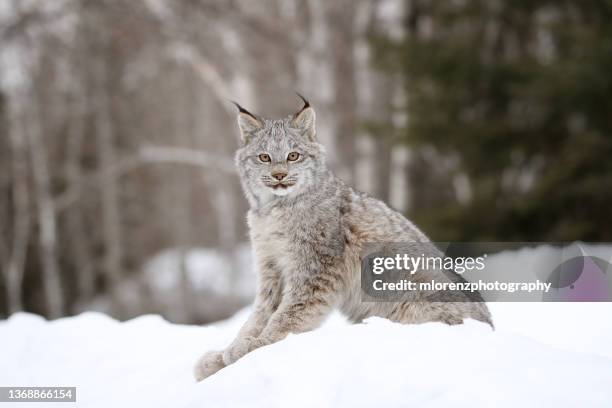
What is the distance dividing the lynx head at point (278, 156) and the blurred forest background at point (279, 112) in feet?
23.3

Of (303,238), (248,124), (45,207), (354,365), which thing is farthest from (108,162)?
(354,365)

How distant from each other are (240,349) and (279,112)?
1254 centimetres

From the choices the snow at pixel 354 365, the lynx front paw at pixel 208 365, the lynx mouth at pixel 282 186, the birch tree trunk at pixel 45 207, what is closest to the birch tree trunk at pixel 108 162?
the birch tree trunk at pixel 45 207

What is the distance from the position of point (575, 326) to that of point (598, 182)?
608 cm

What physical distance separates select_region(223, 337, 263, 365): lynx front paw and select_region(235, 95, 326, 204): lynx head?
3.51ft

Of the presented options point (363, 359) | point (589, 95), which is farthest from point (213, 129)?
point (363, 359)

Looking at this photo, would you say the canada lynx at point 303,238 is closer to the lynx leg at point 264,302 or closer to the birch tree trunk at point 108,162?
the lynx leg at point 264,302

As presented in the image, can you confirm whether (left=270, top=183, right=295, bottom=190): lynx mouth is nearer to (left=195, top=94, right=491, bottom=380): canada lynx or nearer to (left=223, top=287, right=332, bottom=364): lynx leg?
(left=195, top=94, right=491, bottom=380): canada lynx

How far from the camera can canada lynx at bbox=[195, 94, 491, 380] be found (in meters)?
4.38

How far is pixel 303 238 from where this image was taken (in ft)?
14.9

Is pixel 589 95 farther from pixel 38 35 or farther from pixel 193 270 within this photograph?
pixel 193 270

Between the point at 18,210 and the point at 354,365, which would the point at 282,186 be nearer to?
the point at 354,365

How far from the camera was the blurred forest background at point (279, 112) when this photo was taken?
11.5m

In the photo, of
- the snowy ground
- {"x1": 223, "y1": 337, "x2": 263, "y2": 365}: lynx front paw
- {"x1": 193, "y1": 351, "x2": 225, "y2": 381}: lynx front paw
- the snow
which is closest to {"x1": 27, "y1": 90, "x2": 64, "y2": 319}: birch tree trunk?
the snow
